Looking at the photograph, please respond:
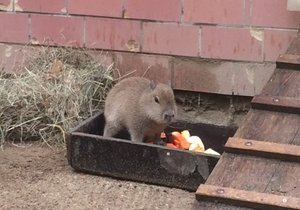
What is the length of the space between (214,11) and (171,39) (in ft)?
1.42

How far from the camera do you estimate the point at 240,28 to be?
567 centimetres

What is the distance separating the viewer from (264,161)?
3664 mm

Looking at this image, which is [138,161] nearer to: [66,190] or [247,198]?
[66,190]

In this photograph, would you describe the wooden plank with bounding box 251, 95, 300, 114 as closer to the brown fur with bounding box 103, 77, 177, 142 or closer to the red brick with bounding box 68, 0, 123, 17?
the brown fur with bounding box 103, 77, 177, 142

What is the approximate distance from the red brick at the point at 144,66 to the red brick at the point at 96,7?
0.36 meters

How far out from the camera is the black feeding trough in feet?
15.7

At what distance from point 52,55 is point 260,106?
7.97 feet

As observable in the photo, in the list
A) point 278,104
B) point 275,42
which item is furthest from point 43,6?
point 278,104

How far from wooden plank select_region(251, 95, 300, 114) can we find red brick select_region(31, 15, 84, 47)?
90.0 inches

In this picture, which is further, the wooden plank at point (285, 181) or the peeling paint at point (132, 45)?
the peeling paint at point (132, 45)

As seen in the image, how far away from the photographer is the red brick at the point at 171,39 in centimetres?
583

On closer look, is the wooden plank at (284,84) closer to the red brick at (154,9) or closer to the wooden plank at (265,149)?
the wooden plank at (265,149)

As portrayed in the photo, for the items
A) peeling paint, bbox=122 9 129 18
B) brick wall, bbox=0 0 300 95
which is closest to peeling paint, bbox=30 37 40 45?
brick wall, bbox=0 0 300 95

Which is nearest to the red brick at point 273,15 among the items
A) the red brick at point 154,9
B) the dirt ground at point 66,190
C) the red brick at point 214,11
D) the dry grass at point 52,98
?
the red brick at point 214,11
